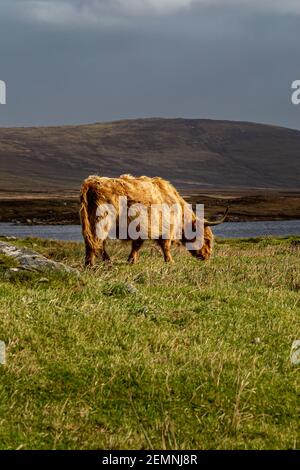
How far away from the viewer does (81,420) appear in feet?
22.1

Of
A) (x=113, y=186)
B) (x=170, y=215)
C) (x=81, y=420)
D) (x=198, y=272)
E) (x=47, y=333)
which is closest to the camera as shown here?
(x=81, y=420)

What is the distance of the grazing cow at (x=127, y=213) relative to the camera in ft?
53.9

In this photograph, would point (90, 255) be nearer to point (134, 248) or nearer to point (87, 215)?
point (87, 215)

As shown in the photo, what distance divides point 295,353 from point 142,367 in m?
2.34

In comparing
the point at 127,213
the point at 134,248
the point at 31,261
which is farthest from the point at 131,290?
the point at 134,248

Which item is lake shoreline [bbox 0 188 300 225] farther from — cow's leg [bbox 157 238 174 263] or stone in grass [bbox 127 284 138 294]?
stone in grass [bbox 127 284 138 294]

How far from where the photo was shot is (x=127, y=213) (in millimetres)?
17578

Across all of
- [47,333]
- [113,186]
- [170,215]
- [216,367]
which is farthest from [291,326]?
[170,215]

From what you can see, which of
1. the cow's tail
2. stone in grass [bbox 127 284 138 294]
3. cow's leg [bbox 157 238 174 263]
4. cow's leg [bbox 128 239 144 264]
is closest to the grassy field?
stone in grass [bbox 127 284 138 294]

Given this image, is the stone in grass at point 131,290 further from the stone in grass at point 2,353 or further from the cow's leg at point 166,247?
the cow's leg at point 166,247

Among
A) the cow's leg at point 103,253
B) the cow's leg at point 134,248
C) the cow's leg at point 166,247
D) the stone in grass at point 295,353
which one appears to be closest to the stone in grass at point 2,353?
the stone in grass at point 295,353

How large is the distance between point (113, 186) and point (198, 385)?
32.4ft

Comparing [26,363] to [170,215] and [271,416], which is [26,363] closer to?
[271,416]

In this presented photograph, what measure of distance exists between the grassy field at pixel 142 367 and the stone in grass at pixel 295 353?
0.11 meters
